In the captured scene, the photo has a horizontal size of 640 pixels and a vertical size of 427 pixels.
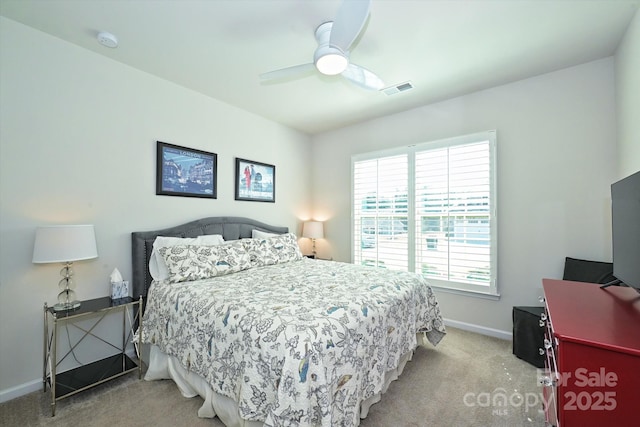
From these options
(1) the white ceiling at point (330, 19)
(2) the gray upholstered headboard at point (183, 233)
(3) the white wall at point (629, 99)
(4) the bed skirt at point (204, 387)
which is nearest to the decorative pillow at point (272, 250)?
(2) the gray upholstered headboard at point (183, 233)

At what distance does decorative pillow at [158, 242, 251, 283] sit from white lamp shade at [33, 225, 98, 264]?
0.59 metres

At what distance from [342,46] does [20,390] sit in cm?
344

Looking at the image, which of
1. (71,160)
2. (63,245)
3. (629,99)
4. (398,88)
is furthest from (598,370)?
(71,160)

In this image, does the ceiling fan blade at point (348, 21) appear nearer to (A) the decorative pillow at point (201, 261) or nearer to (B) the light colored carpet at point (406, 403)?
(A) the decorative pillow at point (201, 261)

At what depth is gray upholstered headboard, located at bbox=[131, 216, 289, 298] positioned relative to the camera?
2.60 meters

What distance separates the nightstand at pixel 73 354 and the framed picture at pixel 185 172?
1211mm

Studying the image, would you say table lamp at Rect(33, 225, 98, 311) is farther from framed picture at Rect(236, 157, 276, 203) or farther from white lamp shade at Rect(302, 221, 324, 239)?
white lamp shade at Rect(302, 221, 324, 239)

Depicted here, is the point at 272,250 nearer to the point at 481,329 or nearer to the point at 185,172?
the point at 185,172

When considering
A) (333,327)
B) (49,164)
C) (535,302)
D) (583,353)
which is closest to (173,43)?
(49,164)

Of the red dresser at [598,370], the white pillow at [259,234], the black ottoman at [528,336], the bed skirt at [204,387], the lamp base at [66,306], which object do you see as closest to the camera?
the red dresser at [598,370]

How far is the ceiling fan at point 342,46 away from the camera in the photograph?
154 centimetres

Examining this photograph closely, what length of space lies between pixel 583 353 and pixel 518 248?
7.59 ft

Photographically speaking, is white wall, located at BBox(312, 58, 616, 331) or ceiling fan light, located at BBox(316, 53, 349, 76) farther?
white wall, located at BBox(312, 58, 616, 331)

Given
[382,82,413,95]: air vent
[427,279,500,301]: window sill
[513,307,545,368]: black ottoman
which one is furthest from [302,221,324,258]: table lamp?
[513,307,545,368]: black ottoman
